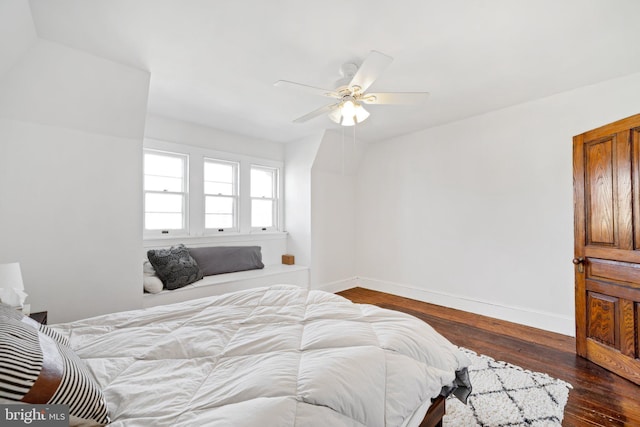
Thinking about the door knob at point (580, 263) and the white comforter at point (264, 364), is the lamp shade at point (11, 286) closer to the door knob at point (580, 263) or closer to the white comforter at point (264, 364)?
the white comforter at point (264, 364)

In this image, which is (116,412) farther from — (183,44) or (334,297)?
(183,44)

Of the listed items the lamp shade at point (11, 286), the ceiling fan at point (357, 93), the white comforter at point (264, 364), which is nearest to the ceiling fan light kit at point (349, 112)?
the ceiling fan at point (357, 93)

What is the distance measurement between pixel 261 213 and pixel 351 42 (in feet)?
10.2

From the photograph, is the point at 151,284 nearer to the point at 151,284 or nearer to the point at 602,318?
the point at 151,284

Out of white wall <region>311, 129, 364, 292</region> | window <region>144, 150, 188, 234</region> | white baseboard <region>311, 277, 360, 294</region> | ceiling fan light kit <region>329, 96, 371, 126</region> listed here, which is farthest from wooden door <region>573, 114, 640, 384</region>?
window <region>144, 150, 188, 234</region>

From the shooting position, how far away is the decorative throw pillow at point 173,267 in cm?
302

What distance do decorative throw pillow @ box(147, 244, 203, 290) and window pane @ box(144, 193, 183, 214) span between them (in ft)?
1.95

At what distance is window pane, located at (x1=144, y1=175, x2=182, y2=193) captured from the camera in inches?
135

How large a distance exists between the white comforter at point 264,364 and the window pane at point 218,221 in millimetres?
2363

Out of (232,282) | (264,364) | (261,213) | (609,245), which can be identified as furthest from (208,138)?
(609,245)

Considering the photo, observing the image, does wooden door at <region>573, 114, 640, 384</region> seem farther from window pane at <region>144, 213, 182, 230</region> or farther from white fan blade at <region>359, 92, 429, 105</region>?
window pane at <region>144, 213, 182, 230</region>

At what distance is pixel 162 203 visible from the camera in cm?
355

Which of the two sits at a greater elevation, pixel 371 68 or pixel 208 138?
pixel 208 138

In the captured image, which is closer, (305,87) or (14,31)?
(14,31)
